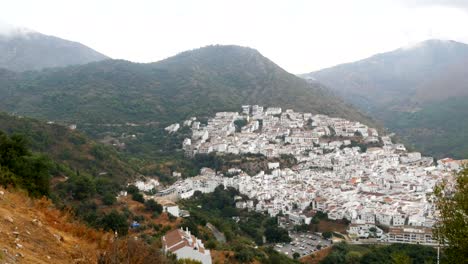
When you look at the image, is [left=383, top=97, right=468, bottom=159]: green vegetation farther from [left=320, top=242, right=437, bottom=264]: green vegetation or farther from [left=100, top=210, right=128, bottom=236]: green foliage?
[left=100, top=210, right=128, bottom=236]: green foliage

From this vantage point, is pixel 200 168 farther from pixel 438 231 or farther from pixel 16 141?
pixel 438 231

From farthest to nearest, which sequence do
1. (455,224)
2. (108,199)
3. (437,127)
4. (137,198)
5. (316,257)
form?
(437,127) < (316,257) < (137,198) < (108,199) < (455,224)

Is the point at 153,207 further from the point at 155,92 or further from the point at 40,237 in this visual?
the point at 155,92

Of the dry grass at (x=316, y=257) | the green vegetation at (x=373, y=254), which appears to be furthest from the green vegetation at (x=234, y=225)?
the green vegetation at (x=373, y=254)

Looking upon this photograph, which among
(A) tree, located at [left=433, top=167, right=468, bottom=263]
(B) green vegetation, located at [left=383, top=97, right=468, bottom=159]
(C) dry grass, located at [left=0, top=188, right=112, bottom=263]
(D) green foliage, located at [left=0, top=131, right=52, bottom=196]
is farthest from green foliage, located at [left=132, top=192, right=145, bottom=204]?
(B) green vegetation, located at [left=383, top=97, right=468, bottom=159]

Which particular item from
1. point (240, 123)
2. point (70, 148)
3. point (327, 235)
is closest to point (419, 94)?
point (240, 123)

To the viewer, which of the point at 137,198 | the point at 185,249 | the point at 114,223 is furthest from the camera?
the point at 137,198

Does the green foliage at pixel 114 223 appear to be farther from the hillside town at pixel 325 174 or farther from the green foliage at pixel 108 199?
the hillside town at pixel 325 174
